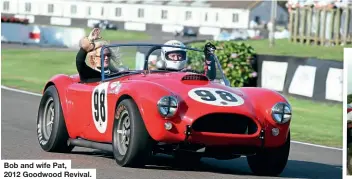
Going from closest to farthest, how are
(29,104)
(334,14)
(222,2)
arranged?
(29,104)
(334,14)
(222,2)

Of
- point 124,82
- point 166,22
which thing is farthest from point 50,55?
point 166,22

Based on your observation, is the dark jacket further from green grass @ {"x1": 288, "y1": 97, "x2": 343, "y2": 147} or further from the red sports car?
green grass @ {"x1": 288, "y1": 97, "x2": 343, "y2": 147}

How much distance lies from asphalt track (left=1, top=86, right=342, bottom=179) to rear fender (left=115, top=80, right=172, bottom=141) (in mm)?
413

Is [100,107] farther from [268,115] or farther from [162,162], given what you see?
[268,115]

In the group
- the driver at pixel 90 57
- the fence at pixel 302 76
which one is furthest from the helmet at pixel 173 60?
the fence at pixel 302 76

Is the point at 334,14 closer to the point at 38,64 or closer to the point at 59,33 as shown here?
the point at 38,64

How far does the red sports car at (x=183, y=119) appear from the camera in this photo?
9.36 metres

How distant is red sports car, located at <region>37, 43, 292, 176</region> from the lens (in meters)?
9.36

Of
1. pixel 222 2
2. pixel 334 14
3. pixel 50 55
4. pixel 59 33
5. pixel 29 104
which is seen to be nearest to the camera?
pixel 29 104

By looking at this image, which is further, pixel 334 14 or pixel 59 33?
pixel 59 33

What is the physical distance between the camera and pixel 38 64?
115 feet

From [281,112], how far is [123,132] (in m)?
1.51

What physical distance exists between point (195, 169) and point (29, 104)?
9479mm

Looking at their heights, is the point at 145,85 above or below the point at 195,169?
above
